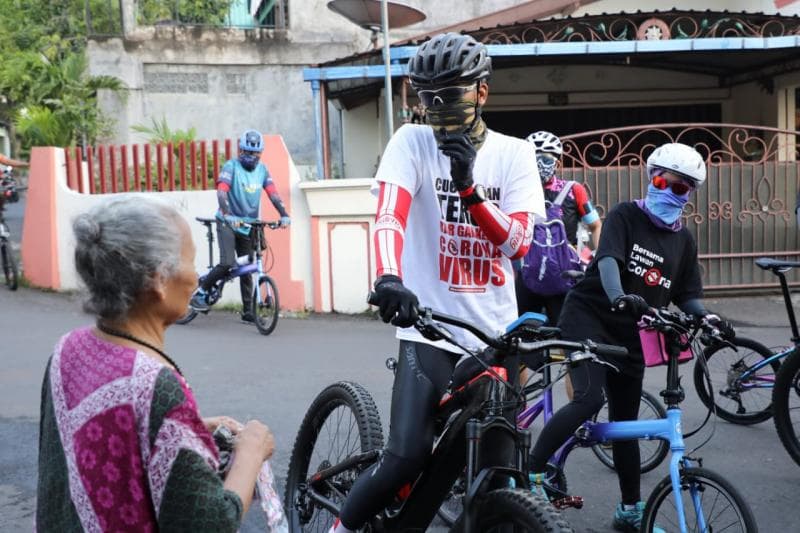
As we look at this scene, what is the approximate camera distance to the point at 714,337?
351 centimetres

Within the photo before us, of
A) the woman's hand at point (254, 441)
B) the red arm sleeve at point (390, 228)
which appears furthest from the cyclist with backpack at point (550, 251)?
the woman's hand at point (254, 441)

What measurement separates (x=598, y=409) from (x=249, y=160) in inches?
251

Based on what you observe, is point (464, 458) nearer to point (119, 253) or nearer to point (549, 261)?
point (119, 253)

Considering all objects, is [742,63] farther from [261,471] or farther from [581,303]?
[261,471]

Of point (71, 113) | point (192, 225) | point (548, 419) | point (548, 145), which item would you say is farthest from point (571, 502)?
point (71, 113)

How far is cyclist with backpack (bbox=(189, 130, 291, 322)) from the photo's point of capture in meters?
9.53

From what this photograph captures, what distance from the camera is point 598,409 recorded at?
3.98 meters

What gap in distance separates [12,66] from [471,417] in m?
20.6

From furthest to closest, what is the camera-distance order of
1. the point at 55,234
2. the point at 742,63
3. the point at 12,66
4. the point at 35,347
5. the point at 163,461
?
the point at 12,66 < the point at 742,63 < the point at 55,234 < the point at 35,347 < the point at 163,461

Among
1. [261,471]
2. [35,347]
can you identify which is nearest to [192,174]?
[35,347]

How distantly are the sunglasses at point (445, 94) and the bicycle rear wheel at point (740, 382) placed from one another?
11.1ft

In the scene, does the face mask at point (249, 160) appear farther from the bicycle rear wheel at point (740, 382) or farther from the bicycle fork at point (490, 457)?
the bicycle fork at point (490, 457)

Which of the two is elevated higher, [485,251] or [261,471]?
[485,251]

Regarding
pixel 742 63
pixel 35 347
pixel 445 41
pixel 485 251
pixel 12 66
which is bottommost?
pixel 35 347
